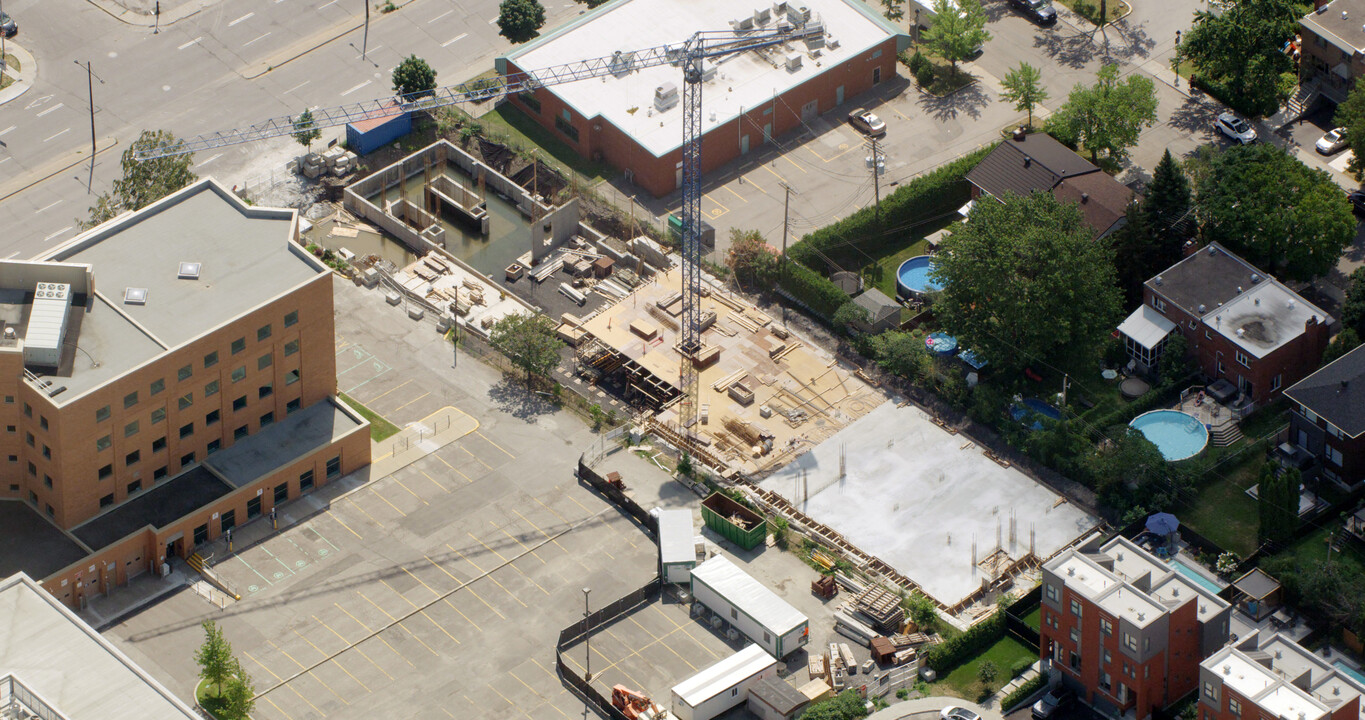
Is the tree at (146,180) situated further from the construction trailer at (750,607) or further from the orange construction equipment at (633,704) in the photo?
the orange construction equipment at (633,704)

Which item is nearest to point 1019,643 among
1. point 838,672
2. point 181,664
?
point 838,672

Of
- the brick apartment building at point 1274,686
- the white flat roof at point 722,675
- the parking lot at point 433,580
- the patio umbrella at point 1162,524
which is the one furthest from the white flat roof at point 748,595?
the brick apartment building at point 1274,686

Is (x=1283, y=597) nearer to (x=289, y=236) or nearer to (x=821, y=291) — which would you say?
(x=821, y=291)

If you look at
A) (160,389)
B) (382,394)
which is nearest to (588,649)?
(382,394)

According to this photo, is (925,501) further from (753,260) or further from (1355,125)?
(1355,125)

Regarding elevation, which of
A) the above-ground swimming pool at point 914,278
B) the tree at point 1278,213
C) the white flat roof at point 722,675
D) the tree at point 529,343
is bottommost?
the white flat roof at point 722,675

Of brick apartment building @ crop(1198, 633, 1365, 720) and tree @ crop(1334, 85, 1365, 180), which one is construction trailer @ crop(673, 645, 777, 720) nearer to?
brick apartment building @ crop(1198, 633, 1365, 720)
